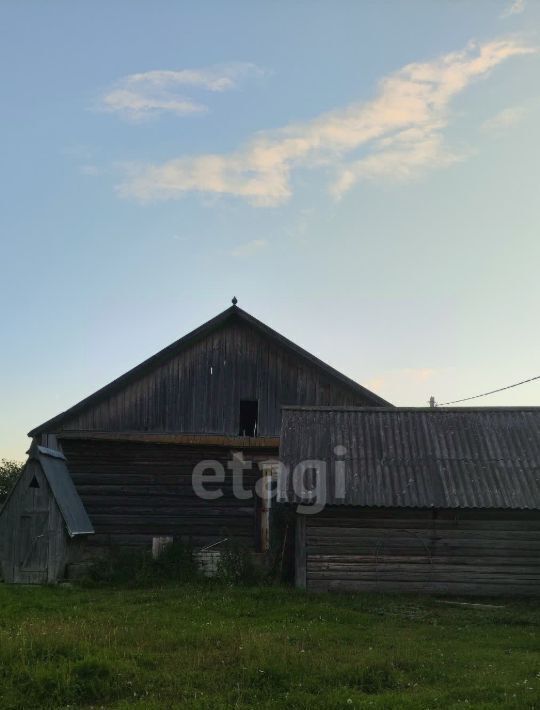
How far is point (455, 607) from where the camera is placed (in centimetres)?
1477

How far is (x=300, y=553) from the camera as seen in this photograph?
16328 mm

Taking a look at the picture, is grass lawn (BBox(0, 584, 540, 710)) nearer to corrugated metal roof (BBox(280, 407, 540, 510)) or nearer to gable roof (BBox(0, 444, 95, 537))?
corrugated metal roof (BBox(280, 407, 540, 510))

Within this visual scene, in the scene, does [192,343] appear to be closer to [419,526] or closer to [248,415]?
[248,415]

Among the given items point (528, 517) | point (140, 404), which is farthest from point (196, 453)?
point (528, 517)

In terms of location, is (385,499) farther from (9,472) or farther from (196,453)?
(9,472)

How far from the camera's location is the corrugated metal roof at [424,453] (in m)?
16.2

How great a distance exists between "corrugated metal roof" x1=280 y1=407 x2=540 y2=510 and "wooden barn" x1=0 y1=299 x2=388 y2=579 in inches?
70.3

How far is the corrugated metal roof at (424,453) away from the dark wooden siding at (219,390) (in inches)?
62.5

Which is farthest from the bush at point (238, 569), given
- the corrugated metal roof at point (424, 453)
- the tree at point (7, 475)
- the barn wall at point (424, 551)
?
the tree at point (7, 475)

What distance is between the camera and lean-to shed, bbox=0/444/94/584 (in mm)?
17922

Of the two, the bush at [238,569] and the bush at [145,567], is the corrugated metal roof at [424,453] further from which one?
the bush at [145,567]

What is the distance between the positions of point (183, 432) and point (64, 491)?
3417mm

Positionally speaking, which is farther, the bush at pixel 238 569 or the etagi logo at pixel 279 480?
the bush at pixel 238 569

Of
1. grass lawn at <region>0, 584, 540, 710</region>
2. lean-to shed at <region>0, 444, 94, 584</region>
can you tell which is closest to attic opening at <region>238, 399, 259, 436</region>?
lean-to shed at <region>0, 444, 94, 584</region>
